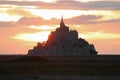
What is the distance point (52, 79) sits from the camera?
2625 inches

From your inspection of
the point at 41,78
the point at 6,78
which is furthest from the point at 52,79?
the point at 6,78

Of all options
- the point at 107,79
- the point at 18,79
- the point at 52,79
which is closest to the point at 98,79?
the point at 107,79

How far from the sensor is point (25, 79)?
65.1m

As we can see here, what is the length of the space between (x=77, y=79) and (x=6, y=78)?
Result: 8.78 meters

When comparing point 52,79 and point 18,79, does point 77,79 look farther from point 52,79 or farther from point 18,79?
point 18,79

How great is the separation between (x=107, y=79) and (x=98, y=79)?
3.99 feet

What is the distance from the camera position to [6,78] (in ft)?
219

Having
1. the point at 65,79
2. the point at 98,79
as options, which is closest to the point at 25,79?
the point at 65,79

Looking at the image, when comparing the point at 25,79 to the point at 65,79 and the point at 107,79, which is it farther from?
the point at 107,79

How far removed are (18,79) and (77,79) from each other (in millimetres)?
7311

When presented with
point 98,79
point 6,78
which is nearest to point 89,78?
point 98,79

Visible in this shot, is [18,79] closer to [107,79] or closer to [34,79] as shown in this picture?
[34,79]

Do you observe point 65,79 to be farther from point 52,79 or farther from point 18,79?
point 18,79

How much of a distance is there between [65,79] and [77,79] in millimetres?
1507
